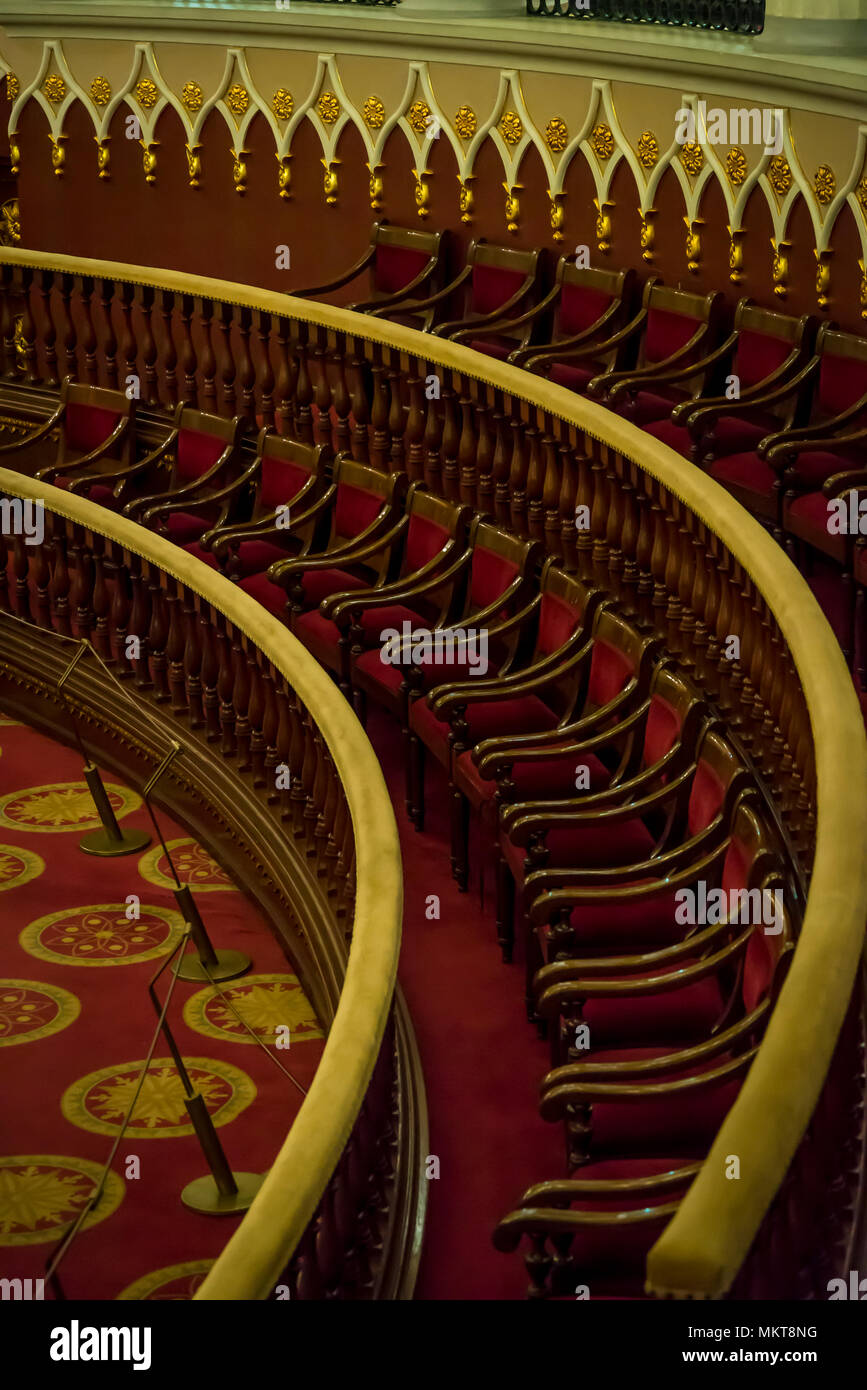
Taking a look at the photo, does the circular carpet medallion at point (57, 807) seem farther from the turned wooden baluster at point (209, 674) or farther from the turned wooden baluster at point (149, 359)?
the turned wooden baluster at point (149, 359)

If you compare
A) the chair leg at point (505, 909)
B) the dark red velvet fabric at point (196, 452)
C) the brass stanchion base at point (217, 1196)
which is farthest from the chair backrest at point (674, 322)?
the brass stanchion base at point (217, 1196)

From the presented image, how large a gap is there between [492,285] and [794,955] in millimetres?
4417

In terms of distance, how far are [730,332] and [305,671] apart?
2.20 m

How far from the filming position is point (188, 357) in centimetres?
584

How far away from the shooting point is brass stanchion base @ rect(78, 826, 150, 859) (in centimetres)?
466

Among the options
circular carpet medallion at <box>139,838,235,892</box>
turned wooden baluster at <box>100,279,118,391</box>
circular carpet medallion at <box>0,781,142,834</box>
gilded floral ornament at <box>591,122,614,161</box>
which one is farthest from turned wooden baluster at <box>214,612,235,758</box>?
gilded floral ornament at <box>591,122,614,161</box>

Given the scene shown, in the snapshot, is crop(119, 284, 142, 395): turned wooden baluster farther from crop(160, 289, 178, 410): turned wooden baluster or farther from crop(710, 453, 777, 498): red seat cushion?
crop(710, 453, 777, 498): red seat cushion

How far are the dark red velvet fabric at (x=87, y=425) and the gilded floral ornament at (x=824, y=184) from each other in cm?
242

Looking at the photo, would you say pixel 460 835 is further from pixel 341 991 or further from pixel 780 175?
pixel 780 175

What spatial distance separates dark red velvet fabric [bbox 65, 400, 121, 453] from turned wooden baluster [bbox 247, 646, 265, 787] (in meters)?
1.99

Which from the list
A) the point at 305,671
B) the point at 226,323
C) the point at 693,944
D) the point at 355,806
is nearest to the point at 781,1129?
the point at 693,944

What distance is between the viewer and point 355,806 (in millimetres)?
3117
